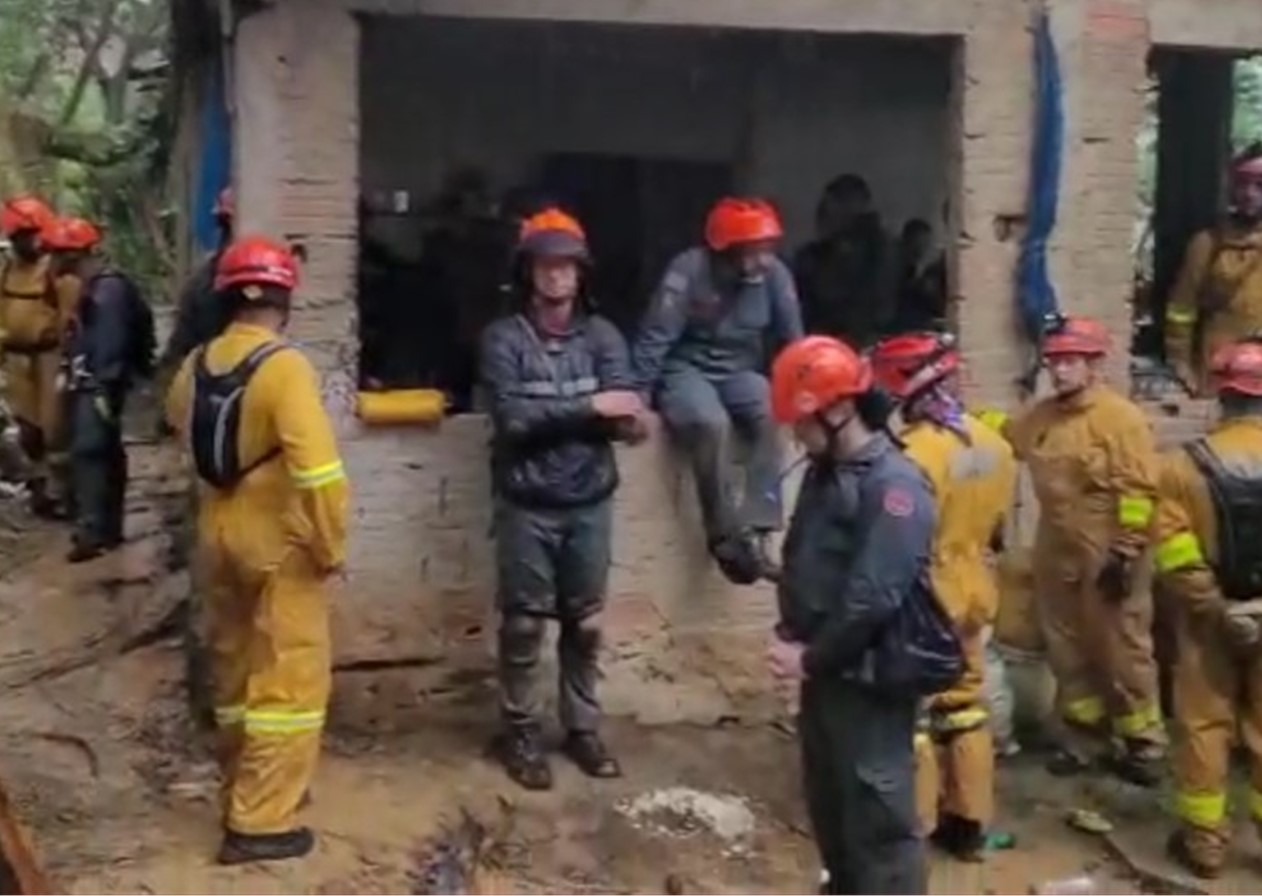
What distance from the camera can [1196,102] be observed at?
12688 millimetres

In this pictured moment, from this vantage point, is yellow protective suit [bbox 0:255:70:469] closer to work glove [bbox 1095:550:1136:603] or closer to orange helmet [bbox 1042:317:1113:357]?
orange helmet [bbox 1042:317:1113:357]

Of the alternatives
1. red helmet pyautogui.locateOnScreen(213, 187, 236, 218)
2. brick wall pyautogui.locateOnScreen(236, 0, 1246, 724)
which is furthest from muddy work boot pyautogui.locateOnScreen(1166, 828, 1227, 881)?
red helmet pyautogui.locateOnScreen(213, 187, 236, 218)

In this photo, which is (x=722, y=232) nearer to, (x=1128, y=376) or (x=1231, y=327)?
(x=1128, y=376)

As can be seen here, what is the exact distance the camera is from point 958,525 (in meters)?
7.27

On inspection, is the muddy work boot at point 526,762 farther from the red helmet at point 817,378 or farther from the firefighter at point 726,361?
the red helmet at point 817,378

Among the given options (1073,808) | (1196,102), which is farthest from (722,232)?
(1196,102)

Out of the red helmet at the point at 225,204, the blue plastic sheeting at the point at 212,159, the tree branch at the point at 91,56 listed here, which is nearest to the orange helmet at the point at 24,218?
the blue plastic sheeting at the point at 212,159

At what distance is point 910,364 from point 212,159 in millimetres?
3198

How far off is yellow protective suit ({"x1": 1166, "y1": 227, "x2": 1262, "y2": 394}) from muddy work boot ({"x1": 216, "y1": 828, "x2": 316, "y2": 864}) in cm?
503

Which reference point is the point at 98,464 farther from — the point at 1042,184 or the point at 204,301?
the point at 1042,184

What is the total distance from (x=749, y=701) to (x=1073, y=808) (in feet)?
4.67

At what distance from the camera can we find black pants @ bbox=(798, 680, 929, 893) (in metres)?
5.89

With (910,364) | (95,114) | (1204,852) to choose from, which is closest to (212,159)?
(910,364)

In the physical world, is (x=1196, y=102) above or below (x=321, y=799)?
above
